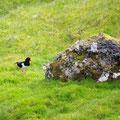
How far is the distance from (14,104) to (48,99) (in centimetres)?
191

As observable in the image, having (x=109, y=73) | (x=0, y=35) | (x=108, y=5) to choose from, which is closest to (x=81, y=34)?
(x=108, y=5)

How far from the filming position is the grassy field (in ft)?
35.1

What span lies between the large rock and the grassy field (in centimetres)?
55

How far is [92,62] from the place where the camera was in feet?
44.4

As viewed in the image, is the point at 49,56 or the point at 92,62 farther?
the point at 49,56

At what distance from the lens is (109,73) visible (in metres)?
13.0

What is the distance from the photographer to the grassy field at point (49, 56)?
1071 cm

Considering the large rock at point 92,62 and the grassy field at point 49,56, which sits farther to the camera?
the large rock at point 92,62

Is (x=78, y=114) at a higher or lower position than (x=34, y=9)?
lower

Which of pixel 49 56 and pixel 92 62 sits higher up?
pixel 49 56

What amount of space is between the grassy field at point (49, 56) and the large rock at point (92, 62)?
547mm

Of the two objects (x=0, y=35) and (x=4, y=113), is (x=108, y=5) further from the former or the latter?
(x=4, y=113)

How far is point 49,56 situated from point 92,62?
897 cm

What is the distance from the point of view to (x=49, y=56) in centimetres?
2188
